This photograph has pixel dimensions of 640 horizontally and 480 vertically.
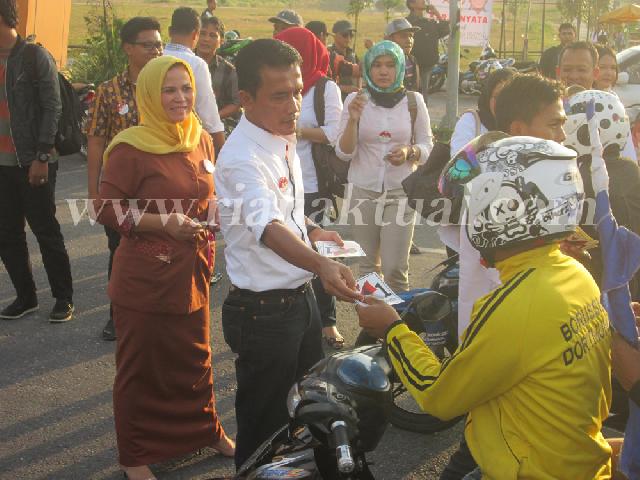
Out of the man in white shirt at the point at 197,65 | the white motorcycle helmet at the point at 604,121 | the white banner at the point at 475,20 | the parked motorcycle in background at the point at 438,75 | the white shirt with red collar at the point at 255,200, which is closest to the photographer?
the white shirt with red collar at the point at 255,200

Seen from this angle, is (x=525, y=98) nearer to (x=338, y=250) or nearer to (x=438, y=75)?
(x=338, y=250)

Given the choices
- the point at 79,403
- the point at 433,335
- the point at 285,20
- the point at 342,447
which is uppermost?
the point at 285,20

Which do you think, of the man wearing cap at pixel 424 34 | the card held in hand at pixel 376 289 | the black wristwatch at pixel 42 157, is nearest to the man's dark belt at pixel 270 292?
the card held in hand at pixel 376 289

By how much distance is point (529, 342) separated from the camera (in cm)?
210

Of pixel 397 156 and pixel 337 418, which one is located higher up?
pixel 397 156

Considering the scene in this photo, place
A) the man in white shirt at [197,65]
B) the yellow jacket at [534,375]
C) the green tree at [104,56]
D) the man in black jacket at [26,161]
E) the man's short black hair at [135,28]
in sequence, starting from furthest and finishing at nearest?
the green tree at [104,56] → the man in white shirt at [197,65] → the man in black jacket at [26,161] → the man's short black hair at [135,28] → the yellow jacket at [534,375]

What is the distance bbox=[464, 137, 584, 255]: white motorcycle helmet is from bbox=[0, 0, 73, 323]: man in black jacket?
170 inches

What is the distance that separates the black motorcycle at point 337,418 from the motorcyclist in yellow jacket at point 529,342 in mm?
162

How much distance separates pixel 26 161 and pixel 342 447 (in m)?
4.38

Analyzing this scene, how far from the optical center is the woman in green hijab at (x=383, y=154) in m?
5.48

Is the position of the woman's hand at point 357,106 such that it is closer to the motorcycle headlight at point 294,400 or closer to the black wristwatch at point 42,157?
the black wristwatch at point 42,157

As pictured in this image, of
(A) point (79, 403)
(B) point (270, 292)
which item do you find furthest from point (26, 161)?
(B) point (270, 292)

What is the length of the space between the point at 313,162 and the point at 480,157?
3.59 metres

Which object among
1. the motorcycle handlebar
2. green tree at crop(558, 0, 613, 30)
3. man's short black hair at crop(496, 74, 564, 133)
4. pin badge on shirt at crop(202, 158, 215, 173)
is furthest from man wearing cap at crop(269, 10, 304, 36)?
green tree at crop(558, 0, 613, 30)
